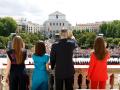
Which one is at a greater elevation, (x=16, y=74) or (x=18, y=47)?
(x=18, y=47)

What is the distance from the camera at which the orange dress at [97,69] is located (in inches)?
374

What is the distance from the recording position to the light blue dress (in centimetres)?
952

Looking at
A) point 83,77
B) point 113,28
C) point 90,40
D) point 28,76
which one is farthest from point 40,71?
point 113,28

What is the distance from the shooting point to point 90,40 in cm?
8219

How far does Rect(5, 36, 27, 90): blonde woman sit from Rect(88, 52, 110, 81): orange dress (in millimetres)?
1347

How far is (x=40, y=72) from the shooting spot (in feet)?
31.3

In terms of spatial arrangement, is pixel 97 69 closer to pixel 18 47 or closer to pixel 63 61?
pixel 63 61

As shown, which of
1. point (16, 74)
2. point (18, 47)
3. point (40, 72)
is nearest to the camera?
point (18, 47)

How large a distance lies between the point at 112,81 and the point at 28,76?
175cm

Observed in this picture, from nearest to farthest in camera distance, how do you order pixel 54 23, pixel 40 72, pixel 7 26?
pixel 40 72, pixel 7 26, pixel 54 23

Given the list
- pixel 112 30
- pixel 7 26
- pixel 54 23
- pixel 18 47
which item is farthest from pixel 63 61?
pixel 54 23

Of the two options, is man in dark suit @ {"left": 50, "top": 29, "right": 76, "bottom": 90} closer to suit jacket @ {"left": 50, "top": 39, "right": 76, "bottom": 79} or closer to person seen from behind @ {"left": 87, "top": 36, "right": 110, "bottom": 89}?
suit jacket @ {"left": 50, "top": 39, "right": 76, "bottom": 79}

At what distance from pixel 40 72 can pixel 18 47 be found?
2.37ft

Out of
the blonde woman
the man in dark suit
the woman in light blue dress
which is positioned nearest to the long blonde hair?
the blonde woman
